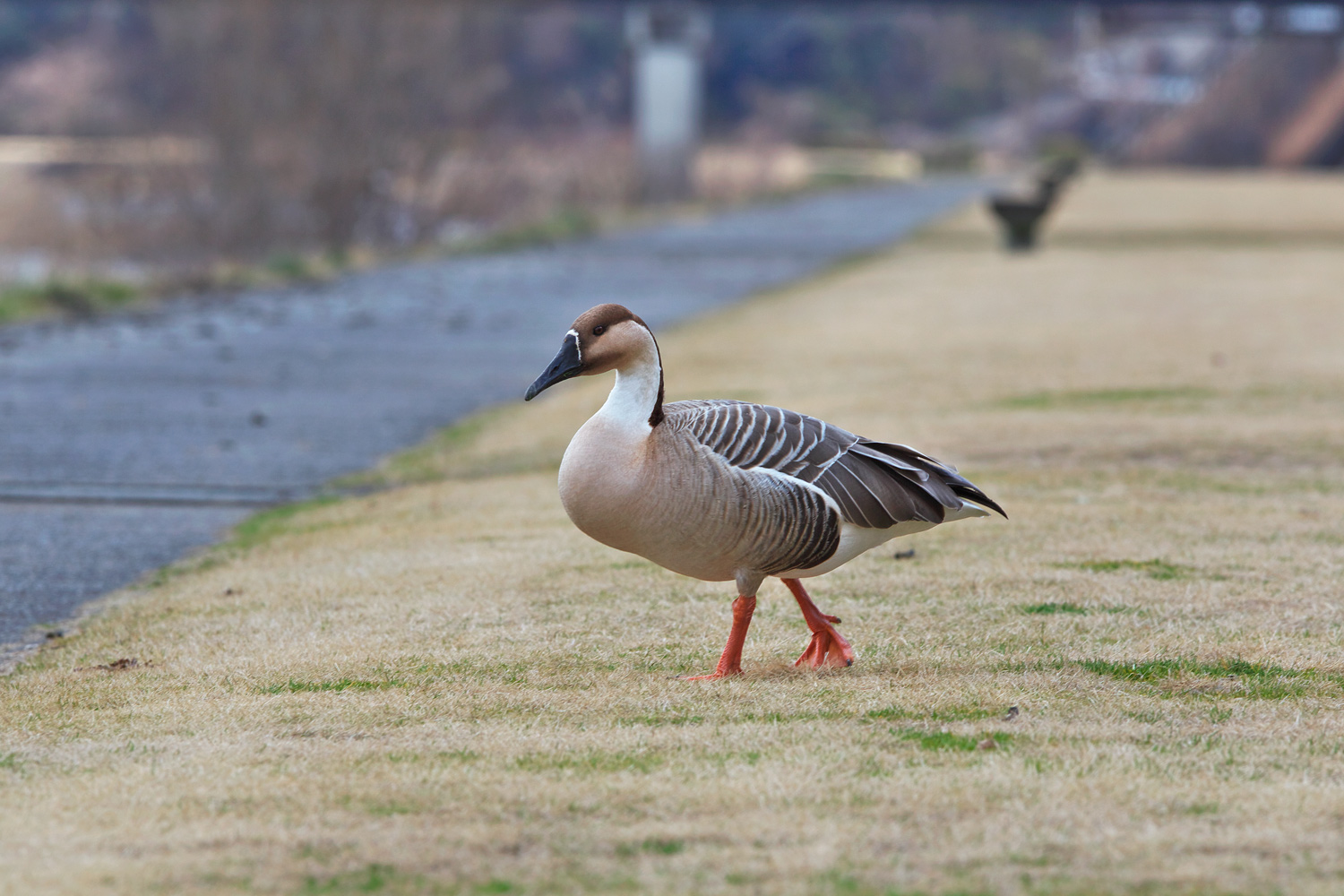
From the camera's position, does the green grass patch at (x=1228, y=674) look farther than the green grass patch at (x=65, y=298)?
No

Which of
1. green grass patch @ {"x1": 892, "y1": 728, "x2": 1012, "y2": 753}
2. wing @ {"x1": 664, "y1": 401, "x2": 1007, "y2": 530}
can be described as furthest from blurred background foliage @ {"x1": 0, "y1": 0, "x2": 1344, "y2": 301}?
green grass patch @ {"x1": 892, "y1": 728, "x2": 1012, "y2": 753}

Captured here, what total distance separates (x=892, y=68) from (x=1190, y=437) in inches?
3928

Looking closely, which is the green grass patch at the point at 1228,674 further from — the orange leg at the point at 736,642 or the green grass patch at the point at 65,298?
the green grass patch at the point at 65,298

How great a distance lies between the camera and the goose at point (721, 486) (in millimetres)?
4602

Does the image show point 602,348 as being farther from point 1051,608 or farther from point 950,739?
point 1051,608

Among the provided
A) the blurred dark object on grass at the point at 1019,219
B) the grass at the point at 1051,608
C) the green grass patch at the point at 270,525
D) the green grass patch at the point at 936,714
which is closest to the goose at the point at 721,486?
the green grass patch at the point at 936,714

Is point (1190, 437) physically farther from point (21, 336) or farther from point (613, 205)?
point (613, 205)

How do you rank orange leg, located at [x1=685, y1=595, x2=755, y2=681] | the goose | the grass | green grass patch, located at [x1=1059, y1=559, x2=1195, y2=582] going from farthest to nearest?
1. green grass patch, located at [x1=1059, y1=559, x2=1195, y2=582]
2. the grass
3. orange leg, located at [x1=685, y1=595, x2=755, y2=681]
4. the goose

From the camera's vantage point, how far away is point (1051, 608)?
18.7 ft

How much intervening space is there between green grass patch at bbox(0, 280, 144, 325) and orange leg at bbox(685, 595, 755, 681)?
510 inches

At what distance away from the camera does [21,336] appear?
1495cm

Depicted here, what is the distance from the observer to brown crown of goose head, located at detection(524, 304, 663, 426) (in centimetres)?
471

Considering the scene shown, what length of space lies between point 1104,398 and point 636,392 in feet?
22.7

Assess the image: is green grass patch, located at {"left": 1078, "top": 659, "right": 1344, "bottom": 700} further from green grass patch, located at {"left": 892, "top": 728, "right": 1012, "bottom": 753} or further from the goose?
green grass patch, located at {"left": 892, "top": 728, "right": 1012, "bottom": 753}
